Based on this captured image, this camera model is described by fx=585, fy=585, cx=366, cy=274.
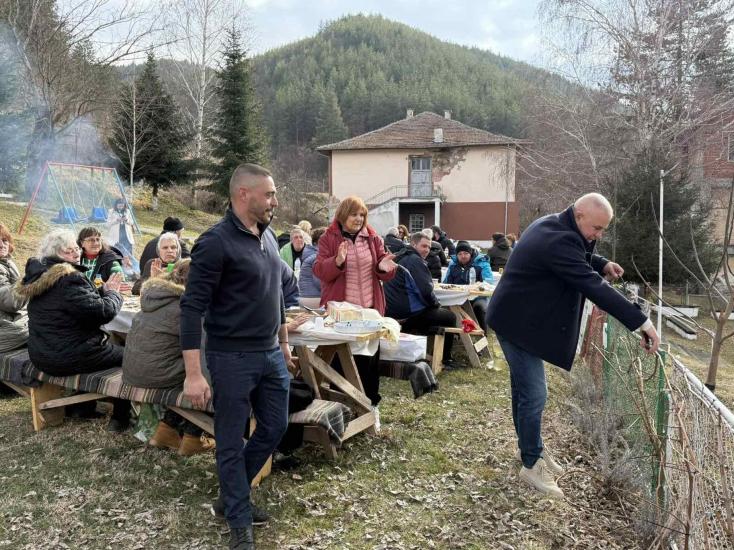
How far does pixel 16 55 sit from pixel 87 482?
623 inches

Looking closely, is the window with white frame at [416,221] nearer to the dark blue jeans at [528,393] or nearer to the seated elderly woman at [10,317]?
the seated elderly woman at [10,317]

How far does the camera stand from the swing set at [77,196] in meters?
16.0

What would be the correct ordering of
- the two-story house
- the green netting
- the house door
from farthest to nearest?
the house door
the two-story house
the green netting

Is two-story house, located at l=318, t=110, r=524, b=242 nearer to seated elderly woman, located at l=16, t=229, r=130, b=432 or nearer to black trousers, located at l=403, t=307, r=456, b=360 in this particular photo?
black trousers, located at l=403, t=307, r=456, b=360

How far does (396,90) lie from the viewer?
7775 cm

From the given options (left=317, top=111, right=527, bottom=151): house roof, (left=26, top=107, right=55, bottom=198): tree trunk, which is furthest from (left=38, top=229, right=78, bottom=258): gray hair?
(left=317, top=111, right=527, bottom=151): house roof

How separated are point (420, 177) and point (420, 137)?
274cm

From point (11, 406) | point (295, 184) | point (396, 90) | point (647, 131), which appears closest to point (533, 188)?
point (647, 131)

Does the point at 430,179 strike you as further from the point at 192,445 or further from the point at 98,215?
the point at 192,445

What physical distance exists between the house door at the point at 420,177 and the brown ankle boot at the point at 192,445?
3220 cm

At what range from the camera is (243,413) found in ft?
9.20

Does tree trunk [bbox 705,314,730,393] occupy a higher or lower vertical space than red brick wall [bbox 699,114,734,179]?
lower

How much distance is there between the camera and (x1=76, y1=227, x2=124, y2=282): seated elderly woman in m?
6.04

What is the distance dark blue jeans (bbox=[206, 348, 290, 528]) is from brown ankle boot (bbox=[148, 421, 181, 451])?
4.42 ft
